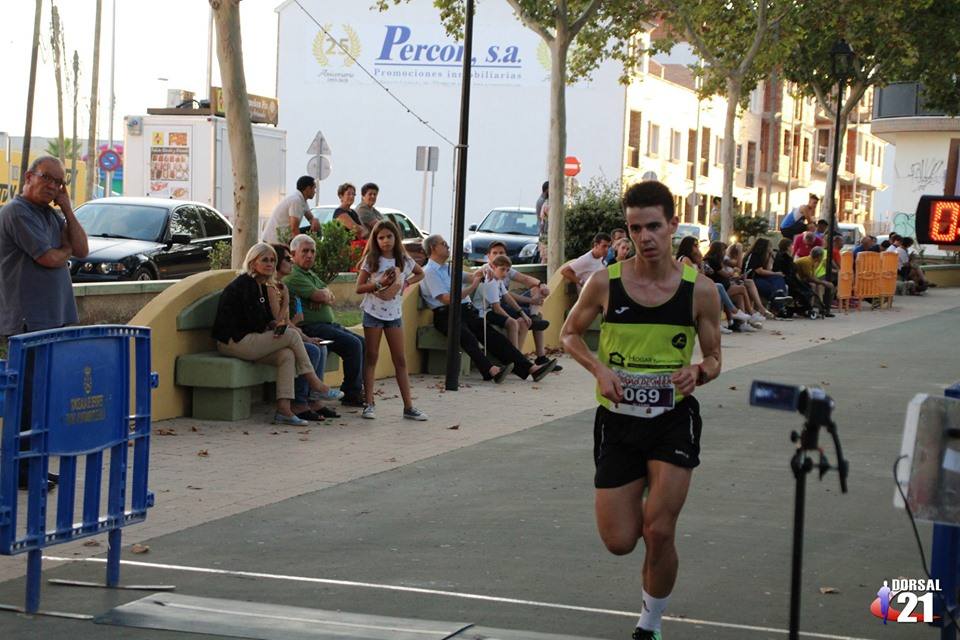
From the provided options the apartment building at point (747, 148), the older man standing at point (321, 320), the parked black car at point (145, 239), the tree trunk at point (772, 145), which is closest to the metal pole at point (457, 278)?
the older man standing at point (321, 320)

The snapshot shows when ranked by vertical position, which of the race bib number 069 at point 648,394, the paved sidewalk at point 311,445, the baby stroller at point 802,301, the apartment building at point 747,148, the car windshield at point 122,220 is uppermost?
the apartment building at point 747,148

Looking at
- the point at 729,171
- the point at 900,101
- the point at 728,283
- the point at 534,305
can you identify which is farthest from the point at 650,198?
the point at 900,101

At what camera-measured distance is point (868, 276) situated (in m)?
31.6

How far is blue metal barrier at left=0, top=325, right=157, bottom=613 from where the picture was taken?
21.1ft

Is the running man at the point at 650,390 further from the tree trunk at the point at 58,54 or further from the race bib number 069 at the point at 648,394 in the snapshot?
the tree trunk at the point at 58,54

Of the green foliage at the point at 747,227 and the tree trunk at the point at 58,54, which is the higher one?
the tree trunk at the point at 58,54

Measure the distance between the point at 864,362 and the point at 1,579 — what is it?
47.2 feet

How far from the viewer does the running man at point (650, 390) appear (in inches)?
236

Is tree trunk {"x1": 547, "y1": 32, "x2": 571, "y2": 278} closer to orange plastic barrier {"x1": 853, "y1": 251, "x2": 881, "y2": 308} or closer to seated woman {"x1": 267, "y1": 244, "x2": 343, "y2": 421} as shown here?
orange plastic barrier {"x1": 853, "y1": 251, "x2": 881, "y2": 308}

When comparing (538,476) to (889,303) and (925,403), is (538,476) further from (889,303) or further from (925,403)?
(889,303)

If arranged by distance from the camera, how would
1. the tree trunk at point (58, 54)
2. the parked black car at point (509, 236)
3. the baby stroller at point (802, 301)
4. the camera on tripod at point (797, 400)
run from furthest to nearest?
the tree trunk at point (58, 54) → the parked black car at point (509, 236) → the baby stroller at point (802, 301) → the camera on tripod at point (797, 400)

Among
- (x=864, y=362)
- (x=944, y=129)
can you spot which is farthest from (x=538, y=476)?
(x=944, y=129)

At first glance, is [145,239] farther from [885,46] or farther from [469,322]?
[885,46]

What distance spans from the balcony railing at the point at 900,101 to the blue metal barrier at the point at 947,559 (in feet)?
158
